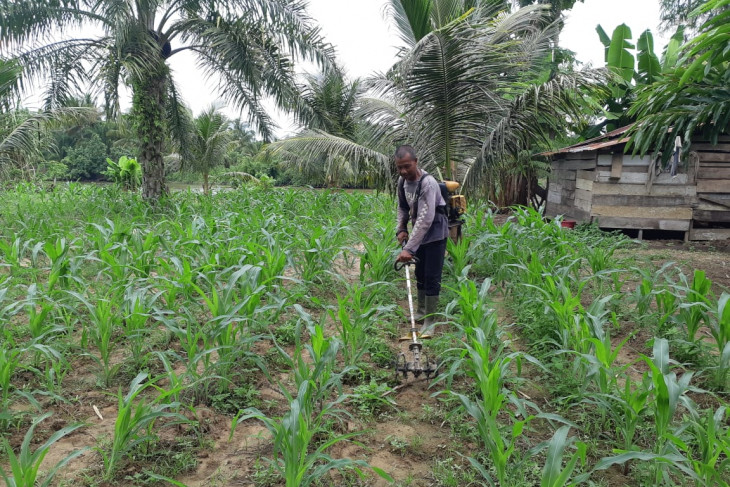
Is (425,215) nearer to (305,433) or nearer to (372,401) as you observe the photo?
(372,401)

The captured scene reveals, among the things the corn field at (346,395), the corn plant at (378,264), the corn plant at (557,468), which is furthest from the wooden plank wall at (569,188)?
the corn plant at (557,468)

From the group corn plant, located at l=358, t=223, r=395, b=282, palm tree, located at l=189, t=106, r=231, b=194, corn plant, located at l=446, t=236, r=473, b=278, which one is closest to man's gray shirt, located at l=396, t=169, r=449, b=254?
corn plant, located at l=358, t=223, r=395, b=282

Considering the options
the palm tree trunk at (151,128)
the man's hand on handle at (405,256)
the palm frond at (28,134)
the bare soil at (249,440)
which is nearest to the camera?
the bare soil at (249,440)

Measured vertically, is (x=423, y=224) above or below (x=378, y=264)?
above

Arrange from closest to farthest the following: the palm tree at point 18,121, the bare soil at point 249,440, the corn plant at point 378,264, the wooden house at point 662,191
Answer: the bare soil at point 249,440 → the corn plant at point 378,264 → the palm tree at point 18,121 → the wooden house at point 662,191

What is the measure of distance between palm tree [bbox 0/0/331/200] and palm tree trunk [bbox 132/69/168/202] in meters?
0.02

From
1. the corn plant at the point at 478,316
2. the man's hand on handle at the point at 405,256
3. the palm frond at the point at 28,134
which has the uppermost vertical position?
the palm frond at the point at 28,134

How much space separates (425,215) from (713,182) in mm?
8400

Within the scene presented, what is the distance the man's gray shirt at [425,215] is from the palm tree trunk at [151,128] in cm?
705

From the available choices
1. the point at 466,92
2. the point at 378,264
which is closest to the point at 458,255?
the point at 378,264

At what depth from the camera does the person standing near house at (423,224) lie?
3.91 m

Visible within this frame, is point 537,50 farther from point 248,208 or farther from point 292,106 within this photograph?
point 248,208

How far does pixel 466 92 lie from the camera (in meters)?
6.81

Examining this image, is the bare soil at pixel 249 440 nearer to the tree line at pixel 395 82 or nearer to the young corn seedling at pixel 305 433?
the young corn seedling at pixel 305 433
